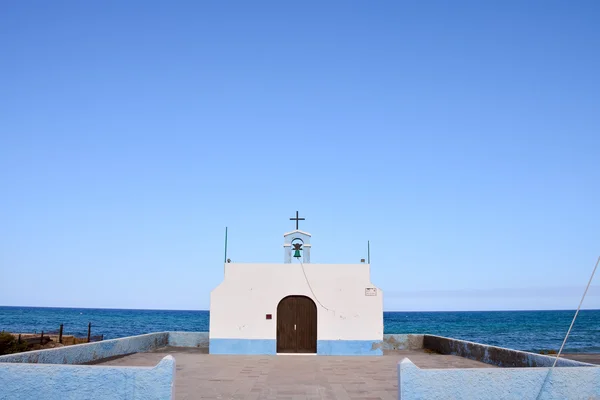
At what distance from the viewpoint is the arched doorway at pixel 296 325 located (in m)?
17.8

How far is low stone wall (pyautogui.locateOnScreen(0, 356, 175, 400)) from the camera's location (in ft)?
27.2

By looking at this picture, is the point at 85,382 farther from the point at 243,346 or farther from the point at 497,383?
the point at 243,346

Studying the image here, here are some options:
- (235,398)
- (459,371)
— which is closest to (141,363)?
(235,398)

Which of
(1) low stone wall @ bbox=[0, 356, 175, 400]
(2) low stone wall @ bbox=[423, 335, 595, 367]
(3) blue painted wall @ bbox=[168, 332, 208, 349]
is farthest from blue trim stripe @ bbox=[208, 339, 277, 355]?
(1) low stone wall @ bbox=[0, 356, 175, 400]

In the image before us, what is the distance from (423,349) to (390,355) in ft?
9.42

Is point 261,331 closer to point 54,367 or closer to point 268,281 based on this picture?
point 268,281

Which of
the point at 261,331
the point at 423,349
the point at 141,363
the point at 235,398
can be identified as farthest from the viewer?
the point at 423,349

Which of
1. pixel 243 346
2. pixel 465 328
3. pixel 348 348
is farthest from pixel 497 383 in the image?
pixel 465 328

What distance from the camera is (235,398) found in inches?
386

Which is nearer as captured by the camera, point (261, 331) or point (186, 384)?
point (186, 384)

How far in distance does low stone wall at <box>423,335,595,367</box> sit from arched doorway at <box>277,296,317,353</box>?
4.46 metres

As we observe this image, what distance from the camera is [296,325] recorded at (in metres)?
17.9

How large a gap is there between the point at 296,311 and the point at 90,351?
6.31 meters

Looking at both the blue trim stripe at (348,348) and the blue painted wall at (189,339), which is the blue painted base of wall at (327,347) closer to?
the blue trim stripe at (348,348)
